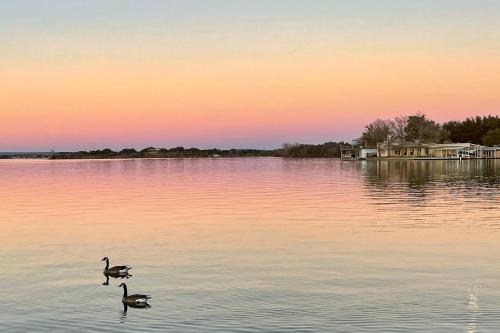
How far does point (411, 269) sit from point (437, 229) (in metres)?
11.6

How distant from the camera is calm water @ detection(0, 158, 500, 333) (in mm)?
17000

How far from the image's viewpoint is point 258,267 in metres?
24.1

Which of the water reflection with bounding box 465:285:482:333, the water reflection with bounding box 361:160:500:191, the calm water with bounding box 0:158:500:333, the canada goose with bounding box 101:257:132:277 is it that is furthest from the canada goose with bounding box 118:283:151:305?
the water reflection with bounding box 361:160:500:191

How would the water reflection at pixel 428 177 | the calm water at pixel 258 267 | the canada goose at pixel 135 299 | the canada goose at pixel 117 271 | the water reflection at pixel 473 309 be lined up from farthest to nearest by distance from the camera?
1. the water reflection at pixel 428 177
2. the canada goose at pixel 117 271
3. the canada goose at pixel 135 299
4. the calm water at pixel 258 267
5. the water reflection at pixel 473 309

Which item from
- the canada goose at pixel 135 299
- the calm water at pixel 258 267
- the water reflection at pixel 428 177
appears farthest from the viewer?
the water reflection at pixel 428 177

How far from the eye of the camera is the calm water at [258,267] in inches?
669

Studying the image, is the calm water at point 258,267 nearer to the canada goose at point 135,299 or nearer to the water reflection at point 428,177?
the canada goose at point 135,299

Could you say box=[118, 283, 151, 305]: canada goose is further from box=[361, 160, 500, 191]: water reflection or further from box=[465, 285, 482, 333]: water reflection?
box=[361, 160, 500, 191]: water reflection

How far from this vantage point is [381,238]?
102 feet

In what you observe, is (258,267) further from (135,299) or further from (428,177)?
(428,177)

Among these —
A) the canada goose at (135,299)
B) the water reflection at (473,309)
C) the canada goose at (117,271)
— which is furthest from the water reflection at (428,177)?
the canada goose at (135,299)

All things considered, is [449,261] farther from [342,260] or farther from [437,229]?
[437,229]

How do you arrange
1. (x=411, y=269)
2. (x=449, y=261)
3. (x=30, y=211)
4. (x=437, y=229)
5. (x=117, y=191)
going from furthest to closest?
(x=117, y=191) → (x=30, y=211) → (x=437, y=229) → (x=449, y=261) → (x=411, y=269)

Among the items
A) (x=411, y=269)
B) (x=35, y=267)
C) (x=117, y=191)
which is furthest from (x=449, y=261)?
(x=117, y=191)
